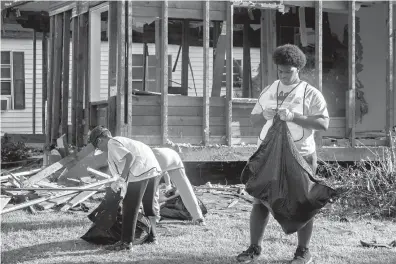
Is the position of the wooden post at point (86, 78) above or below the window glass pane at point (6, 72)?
below

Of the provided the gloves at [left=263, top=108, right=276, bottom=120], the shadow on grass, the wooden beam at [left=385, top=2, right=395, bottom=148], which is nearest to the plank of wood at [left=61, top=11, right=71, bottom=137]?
the shadow on grass

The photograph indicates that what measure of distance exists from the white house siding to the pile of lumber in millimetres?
9982

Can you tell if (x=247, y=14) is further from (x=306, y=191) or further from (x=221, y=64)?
(x=306, y=191)

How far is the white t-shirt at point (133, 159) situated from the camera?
21.6 feet

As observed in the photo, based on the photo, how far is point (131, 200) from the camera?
6.62m

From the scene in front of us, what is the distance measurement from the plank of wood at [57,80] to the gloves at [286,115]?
7.83 meters

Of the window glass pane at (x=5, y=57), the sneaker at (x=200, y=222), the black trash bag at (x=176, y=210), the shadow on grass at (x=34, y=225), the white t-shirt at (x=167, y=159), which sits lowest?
the shadow on grass at (x=34, y=225)

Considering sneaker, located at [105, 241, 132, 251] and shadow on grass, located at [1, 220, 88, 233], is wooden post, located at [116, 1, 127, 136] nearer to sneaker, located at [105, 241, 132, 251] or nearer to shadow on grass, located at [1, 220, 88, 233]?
shadow on grass, located at [1, 220, 88, 233]

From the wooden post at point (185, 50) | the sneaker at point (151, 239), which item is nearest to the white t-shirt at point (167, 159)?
the sneaker at point (151, 239)

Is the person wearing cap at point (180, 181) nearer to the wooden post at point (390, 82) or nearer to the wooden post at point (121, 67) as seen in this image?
the wooden post at point (121, 67)

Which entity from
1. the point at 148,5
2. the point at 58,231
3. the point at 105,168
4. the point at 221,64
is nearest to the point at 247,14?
the point at 221,64

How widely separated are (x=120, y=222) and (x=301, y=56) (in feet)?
8.75

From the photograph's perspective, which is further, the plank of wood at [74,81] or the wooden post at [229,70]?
the plank of wood at [74,81]

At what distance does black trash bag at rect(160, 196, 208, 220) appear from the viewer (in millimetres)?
8203
